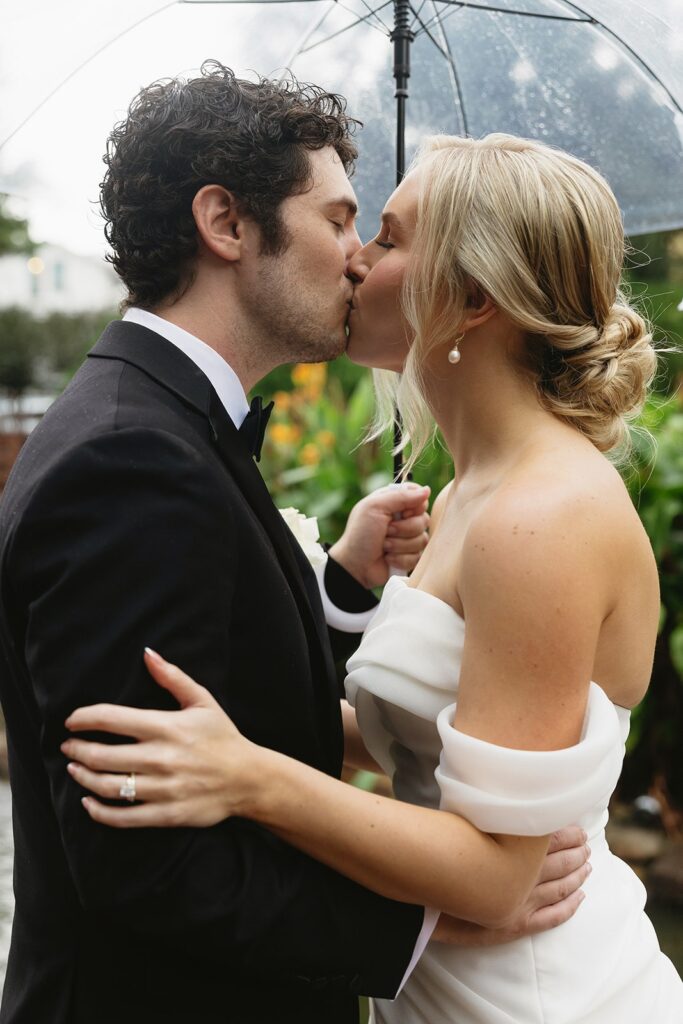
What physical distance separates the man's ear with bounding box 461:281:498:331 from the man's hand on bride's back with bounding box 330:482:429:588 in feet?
2.59

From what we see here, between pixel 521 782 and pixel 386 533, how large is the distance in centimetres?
123

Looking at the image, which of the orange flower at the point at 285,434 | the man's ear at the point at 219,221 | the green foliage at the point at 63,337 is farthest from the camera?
the green foliage at the point at 63,337

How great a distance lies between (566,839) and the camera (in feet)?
6.58

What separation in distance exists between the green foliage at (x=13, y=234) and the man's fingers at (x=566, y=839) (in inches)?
557

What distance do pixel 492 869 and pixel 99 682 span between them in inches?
28.6

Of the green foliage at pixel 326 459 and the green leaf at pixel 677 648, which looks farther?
the green foliage at pixel 326 459

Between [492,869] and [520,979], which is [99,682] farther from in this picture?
[520,979]

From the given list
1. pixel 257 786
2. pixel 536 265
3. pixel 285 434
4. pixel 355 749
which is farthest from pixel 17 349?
pixel 257 786

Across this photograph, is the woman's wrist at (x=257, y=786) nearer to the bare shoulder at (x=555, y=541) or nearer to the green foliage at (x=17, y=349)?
the bare shoulder at (x=555, y=541)

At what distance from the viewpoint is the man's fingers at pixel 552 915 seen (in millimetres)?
1951

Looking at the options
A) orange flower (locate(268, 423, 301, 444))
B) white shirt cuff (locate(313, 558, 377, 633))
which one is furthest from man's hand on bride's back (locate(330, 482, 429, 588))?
orange flower (locate(268, 423, 301, 444))

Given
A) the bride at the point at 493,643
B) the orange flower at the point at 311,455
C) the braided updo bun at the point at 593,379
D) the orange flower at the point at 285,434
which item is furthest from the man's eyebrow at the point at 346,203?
the orange flower at the point at 285,434

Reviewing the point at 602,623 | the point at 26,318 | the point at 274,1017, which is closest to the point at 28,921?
the point at 274,1017

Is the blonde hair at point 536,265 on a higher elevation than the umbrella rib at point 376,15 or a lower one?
lower
